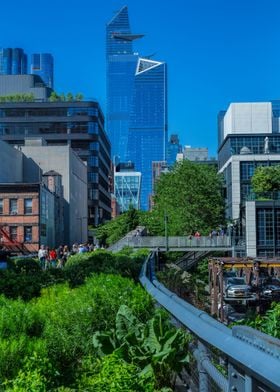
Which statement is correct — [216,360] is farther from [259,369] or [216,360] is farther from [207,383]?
[259,369]

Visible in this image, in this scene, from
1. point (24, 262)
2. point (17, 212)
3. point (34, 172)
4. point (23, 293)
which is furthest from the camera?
point (34, 172)

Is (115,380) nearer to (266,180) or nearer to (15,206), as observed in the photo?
(15,206)

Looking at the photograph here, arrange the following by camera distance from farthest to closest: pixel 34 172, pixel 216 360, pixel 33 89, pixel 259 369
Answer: pixel 33 89, pixel 34 172, pixel 216 360, pixel 259 369

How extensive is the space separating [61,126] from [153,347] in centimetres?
12499

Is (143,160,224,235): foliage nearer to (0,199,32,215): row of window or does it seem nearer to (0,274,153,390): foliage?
(0,199,32,215): row of window

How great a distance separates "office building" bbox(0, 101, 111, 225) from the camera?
126875 mm

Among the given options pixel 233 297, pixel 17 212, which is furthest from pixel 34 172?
pixel 233 297

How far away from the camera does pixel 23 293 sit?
11.1 metres

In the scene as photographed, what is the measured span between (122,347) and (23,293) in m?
6.47

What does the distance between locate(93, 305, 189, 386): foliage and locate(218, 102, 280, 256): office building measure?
73.5 meters

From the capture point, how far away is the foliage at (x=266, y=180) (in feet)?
289

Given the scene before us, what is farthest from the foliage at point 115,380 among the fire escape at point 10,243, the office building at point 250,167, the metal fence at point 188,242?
the office building at point 250,167

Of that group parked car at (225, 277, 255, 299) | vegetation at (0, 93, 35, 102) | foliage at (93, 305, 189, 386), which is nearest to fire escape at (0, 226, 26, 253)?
parked car at (225, 277, 255, 299)

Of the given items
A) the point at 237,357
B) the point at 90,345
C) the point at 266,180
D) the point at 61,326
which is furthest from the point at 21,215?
the point at 237,357
